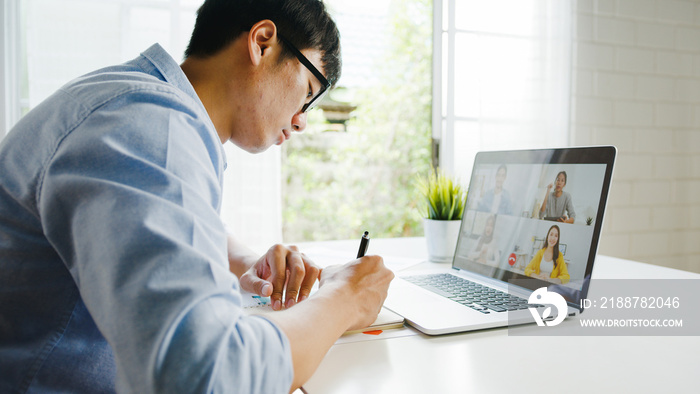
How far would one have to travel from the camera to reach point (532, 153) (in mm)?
1021

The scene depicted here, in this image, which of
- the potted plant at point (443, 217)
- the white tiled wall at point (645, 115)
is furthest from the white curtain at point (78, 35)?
the white tiled wall at point (645, 115)

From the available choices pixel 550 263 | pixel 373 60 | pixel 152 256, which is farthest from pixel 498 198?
pixel 373 60

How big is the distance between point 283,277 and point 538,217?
50cm

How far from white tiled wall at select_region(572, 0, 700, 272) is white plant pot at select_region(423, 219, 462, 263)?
1821mm

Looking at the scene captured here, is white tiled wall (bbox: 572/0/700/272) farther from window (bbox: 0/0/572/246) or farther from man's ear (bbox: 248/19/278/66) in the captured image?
man's ear (bbox: 248/19/278/66)

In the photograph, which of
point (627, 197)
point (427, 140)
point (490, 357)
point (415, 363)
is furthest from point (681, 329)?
point (427, 140)

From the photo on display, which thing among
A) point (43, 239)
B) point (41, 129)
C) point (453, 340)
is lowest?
point (453, 340)

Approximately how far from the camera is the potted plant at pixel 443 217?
1.32 metres

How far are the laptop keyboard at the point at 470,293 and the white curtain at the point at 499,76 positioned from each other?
175 cm

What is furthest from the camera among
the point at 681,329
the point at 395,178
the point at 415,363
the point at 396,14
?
the point at 395,178

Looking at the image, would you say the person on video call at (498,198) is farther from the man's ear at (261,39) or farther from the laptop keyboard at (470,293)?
the man's ear at (261,39)

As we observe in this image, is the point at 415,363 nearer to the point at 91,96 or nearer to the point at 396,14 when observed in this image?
the point at 91,96

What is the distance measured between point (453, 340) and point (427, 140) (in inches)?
170

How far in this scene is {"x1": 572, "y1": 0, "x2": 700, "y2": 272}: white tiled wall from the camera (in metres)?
2.81
